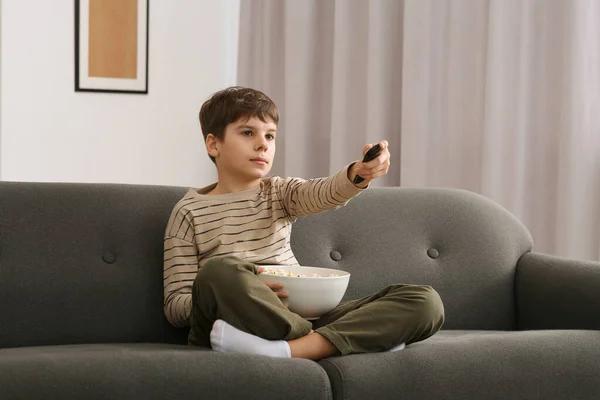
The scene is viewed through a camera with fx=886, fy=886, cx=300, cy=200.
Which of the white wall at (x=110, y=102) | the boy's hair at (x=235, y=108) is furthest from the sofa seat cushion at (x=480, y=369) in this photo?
the white wall at (x=110, y=102)

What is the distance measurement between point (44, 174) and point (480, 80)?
2.06 m

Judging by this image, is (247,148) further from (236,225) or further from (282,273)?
(282,273)

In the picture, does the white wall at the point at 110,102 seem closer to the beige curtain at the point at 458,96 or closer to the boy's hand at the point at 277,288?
the beige curtain at the point at 458,96

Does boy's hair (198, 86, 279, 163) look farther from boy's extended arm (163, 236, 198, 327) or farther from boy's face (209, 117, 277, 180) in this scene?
boy's extended arm (163, 236, 198, 327)

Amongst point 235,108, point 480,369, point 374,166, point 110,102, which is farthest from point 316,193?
point 110,102

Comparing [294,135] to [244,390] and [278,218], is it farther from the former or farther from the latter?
[244,390]

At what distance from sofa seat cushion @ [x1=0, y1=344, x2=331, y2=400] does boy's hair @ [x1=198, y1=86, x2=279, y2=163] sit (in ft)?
2.32

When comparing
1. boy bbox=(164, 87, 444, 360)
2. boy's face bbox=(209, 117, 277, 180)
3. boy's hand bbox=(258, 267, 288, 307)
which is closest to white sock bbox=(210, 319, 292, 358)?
boy bbox=(164, 87, 444, 360)

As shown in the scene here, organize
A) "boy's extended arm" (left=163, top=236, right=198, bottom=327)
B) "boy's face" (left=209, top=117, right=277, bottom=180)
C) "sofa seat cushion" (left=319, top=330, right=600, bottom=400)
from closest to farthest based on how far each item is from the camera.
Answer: "sofa seat cushion" (left=319, top=330, right=600, bottom=400) < "boy's extended arm" (left=163, top=236, right=198, bottom=327) < "boy's face" (left=209, top=117, right=277, bottom=180)

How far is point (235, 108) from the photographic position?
220 cm

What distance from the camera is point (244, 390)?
1619 mm

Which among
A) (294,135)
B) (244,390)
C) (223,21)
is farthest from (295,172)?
(244,390)

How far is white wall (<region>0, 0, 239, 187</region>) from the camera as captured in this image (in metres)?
4.09

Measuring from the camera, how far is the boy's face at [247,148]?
7.13ft
